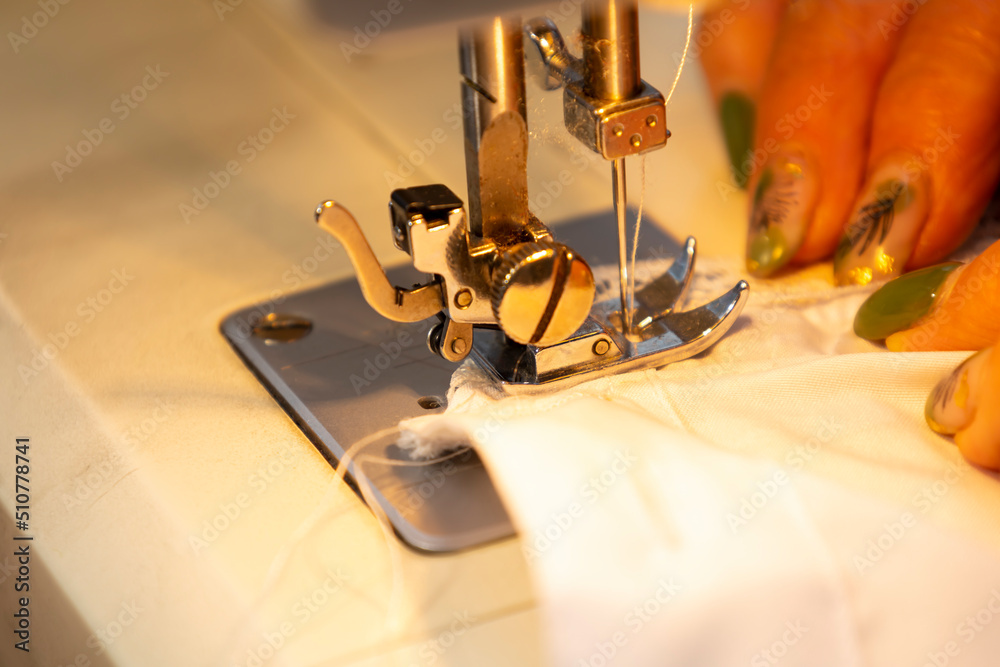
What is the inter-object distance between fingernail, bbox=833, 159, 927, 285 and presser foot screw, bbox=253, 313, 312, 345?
386 millimetres

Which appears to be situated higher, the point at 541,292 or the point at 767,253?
the point at 541,292

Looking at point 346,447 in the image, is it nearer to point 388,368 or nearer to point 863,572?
point 388,368

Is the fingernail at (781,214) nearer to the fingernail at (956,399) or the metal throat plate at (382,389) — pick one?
the metal throat plate at (382,389)

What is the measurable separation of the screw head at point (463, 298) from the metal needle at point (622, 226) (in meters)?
0.10

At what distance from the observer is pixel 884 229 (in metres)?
0.71

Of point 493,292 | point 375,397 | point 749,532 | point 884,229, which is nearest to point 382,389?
point 375,397

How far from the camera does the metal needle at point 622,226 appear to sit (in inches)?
22.6

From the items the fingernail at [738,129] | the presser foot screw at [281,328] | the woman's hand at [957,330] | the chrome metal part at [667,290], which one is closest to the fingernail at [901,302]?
the woman's hand at [957,330]

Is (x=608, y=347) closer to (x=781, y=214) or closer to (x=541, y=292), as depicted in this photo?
(x=541, y=292)

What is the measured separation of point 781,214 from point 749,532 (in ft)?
1.13

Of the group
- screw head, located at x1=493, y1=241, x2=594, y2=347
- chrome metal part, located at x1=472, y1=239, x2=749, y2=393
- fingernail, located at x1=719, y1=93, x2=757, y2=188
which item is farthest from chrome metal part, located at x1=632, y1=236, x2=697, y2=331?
fingernail, located at x1=719, y1=93, x2=757, y2=188

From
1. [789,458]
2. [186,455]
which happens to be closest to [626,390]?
[789,458]

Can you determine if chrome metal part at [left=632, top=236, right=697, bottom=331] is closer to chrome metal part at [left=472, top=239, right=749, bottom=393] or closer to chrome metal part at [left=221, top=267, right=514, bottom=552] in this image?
chrome metal part at [left=472, top=239, right=749, bottom=393]

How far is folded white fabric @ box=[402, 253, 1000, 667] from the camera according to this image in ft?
1.49
